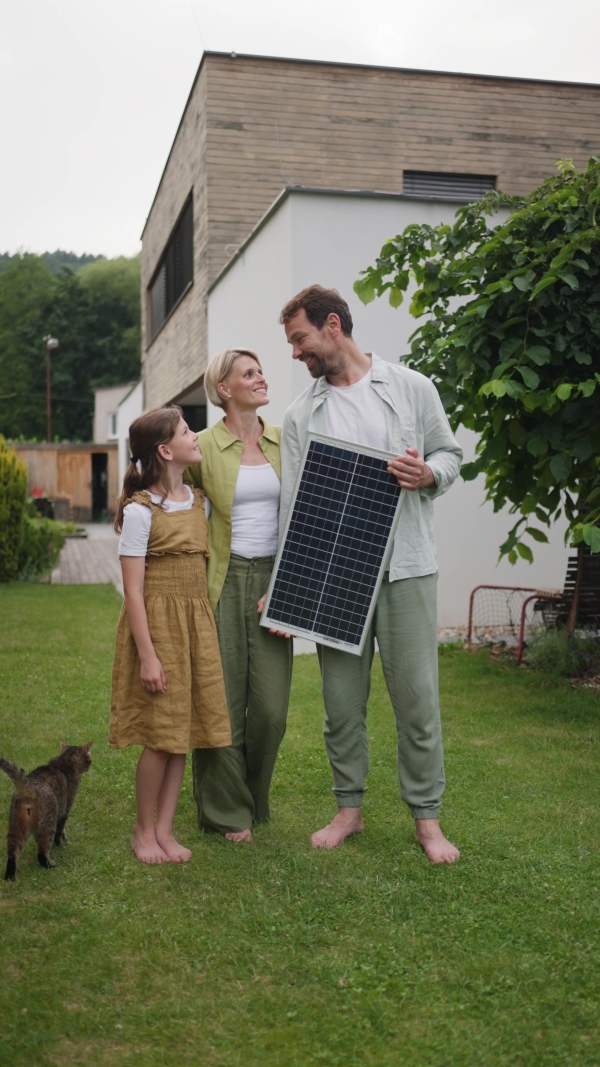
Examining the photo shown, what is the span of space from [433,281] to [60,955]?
4.66 m

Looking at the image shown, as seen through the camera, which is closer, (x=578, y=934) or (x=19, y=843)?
(x=578, y=934)

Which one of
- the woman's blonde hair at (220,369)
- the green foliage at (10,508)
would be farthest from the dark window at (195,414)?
the woman's blonde hair at (220,369)

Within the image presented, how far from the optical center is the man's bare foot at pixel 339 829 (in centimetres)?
364

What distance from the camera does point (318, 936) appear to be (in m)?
2.90

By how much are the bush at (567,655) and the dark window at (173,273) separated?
25.1ft

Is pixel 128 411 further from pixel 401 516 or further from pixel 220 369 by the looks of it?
pixel 401 516

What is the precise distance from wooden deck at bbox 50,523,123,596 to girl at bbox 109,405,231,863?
7.57 meters

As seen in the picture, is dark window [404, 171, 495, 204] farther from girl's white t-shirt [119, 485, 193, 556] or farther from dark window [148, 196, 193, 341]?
girl's white t-shirt [119, 485, 193, 556]

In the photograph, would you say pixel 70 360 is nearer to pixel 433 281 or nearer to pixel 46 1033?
pixel 433 281

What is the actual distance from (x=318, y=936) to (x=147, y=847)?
0.86 m

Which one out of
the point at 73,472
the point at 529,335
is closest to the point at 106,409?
the point at 73,472

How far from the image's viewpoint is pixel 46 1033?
239cm

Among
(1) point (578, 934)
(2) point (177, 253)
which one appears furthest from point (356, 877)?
(2) point (177, 253)

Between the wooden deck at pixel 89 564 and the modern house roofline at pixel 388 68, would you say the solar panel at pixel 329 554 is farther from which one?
the modern house roofline at pixel 388 68
